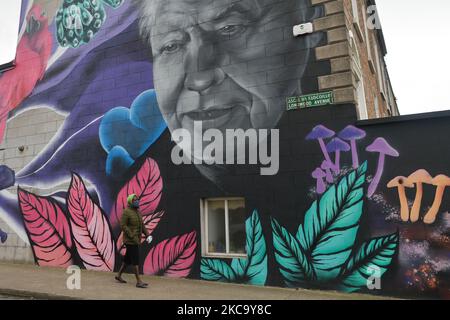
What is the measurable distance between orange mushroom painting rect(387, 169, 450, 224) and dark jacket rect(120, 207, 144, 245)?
4323mm

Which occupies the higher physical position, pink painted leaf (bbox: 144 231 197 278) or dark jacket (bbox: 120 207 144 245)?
dark jacket (bbox: 120 207 144 245)

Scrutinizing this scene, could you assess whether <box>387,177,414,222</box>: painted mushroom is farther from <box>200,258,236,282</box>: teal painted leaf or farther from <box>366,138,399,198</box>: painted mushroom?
<box>200,258,236,282</box>: teal painted leaf

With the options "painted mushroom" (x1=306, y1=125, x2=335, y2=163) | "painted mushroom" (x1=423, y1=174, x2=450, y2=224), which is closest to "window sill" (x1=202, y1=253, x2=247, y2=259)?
"painted mushroom" (x1=306, y1=125, x2=335, y2=163)

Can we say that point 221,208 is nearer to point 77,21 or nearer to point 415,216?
point 415,216

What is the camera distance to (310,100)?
6535 mm

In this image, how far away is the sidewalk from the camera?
18.8 feet

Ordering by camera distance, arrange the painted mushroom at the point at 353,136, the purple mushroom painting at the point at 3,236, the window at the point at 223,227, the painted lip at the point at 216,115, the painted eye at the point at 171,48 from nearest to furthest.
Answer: the painted mushroom at the point at 353,136
the window at the point at 223,227
the painted lip at the point at 216,115
the painted eye at the point at 171,48
the purple mushroom painting at the point at 3,236

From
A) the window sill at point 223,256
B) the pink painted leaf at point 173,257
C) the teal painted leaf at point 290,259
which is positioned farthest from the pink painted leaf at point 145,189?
the teal painted leaf at point 290,259

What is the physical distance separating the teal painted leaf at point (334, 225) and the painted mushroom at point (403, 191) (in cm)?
49

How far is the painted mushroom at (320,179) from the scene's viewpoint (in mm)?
6301

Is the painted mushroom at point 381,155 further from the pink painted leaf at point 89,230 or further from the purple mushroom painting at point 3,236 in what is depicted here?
the purple mushroom painting at point 3,236

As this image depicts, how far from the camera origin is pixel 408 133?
5.84 metres

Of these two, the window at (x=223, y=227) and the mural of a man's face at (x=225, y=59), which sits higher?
the mural of a man's face at (x=225, y=59)

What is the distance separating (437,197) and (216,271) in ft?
13.0
